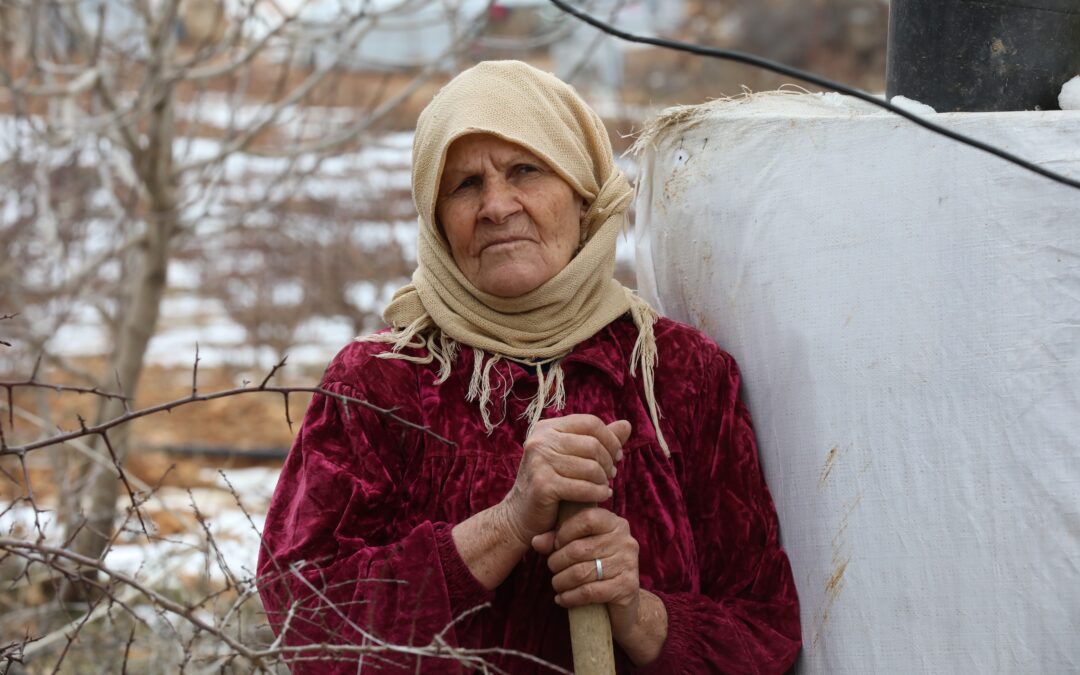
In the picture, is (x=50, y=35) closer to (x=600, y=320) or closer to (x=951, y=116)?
(x=600, y=320)

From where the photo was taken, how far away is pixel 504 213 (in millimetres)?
2186

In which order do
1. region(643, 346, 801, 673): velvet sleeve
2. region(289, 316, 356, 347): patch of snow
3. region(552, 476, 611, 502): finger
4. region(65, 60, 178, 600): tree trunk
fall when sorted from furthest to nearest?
region(289, 316, 356, 347): patch of snow
region(65, 60, 178, 600): tree trunk
region(643, 346, 801, 673): velvet sleeve
region(552, 476, 611, 502): finger

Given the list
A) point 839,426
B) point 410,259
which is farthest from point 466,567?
point 410,259

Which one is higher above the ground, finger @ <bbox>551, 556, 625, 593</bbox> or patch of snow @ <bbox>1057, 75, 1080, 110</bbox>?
patch of snow @ <bbox>1057, 75, 1080, 110</bbox>

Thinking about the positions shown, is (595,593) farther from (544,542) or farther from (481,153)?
(481,153)

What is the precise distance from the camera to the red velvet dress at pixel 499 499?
81.3 inches

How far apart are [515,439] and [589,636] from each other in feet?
1.22

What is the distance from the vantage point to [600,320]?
2.27 meters

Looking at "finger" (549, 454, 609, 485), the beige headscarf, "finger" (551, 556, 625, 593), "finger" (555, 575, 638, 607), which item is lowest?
"finger" (555, 575, 638, 607)

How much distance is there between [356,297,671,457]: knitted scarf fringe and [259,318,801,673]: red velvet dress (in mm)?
Result: 18

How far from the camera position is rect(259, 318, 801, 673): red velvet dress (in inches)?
81.3

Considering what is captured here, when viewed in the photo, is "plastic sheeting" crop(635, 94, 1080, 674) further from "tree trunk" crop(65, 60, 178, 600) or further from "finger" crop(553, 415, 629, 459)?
"tree trunk" crop(65, 60, 178, 600)

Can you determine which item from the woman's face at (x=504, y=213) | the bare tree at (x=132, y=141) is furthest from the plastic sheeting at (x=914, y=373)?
the bare tree at (x=132, y=141)

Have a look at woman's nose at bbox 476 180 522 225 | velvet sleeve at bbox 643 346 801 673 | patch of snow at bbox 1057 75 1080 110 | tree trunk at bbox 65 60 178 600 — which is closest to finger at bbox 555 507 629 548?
velvet sleeve at bbox 643 346 801 673
